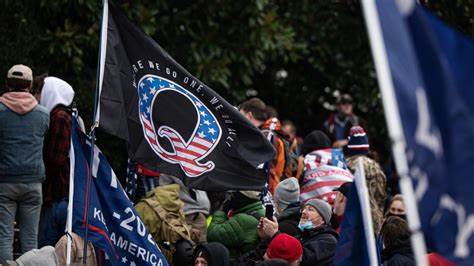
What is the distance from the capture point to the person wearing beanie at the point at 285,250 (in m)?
8.99

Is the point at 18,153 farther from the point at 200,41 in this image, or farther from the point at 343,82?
the point at 343,82

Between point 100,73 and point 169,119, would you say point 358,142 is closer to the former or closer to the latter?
point 169,119

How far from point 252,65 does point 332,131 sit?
1.48m

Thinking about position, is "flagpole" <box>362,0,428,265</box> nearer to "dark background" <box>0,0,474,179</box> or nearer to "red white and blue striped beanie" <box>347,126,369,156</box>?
"dark background" <box>0,0,474,179</box>

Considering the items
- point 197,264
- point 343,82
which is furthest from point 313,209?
point 343,82

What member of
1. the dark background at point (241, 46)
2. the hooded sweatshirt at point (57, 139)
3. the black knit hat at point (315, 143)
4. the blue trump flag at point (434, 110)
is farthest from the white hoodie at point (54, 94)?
the blue trump flag at point (434, 110)

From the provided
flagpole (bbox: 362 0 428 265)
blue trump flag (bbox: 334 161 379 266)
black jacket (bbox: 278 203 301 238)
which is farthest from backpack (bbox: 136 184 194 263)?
flagpole (bbox: 362 0 428 265)

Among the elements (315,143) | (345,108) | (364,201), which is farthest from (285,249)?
(345,108)

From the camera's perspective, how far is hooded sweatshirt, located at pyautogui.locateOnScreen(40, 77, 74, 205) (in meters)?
9.68

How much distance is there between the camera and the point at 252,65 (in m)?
14.9

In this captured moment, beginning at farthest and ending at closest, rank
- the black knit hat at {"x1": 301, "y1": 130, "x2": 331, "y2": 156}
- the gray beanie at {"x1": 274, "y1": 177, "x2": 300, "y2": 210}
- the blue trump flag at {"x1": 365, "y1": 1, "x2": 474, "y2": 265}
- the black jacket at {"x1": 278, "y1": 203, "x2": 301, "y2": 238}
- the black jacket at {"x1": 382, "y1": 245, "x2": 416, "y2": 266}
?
the black knit hat at {"x1": 301, "y1": 130, "x2": 331, "y2": 156}, the gray beanie at {"x1": 274, "y1": 177, "x2": 300, "y2": 210}, the black jacket at {"x1": 278, "y1": 203, "x2": 301, "y2": 238}, the black jacket at {"x1": 382, "y1": 245, "x2": 416, "y2": 266}, the blue trump flag at {"x1": 365, "y1": 1, "x2": 474, "y2": 265}

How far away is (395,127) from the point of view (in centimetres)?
462

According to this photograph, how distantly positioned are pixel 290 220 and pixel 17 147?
7.90ft

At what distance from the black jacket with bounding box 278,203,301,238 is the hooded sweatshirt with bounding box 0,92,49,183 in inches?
80.3
